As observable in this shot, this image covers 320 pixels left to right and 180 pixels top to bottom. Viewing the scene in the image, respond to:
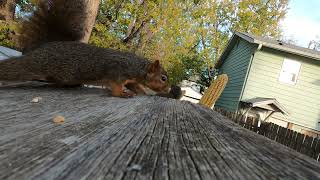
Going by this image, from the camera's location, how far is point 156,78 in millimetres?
4332

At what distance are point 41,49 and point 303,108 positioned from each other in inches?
A: 734

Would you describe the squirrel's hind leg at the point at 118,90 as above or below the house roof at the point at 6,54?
below

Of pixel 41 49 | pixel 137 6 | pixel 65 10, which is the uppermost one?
pixel 137 6

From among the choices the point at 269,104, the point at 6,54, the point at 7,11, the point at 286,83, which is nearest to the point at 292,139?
the point at 6,54

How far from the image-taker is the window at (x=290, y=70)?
65.1 ft

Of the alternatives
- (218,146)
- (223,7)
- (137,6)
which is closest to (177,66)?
(223,7)

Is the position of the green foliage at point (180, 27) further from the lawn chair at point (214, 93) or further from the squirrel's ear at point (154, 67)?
the squirrel's ear at point (154, 67)

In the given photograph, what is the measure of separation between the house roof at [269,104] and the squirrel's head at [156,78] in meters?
14.7

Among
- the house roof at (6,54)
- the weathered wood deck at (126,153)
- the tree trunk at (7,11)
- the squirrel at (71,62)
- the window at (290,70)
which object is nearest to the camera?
the weathered wood deck at (126,153)

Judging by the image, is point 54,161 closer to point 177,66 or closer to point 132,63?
point 132,63

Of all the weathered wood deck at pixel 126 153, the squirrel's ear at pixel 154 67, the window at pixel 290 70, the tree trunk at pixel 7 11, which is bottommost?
the weathered wood deck at pixel 126 153

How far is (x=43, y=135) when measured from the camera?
111 centimetres

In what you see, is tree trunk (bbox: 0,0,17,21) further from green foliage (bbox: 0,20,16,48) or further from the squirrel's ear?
the squirrel's ear

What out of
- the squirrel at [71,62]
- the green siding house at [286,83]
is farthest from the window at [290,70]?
the squirrel at [71,62]
